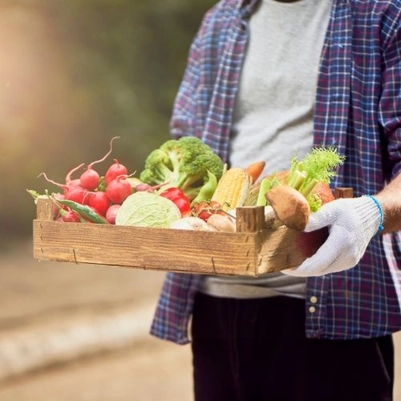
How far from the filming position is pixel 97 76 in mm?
8461

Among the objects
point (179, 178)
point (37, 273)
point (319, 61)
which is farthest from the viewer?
point (37, 273)

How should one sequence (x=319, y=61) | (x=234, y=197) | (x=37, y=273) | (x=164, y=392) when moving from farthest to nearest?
(x=37, y=273) < (x=164, y=392) < (x=319, y=61) < (x=234, y=197)

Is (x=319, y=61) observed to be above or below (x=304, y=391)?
above

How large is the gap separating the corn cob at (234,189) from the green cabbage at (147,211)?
0.12 metres

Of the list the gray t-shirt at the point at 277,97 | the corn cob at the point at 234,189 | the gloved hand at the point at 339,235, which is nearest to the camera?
the gloved hand at the point at 339,235

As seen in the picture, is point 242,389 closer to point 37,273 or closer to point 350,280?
point 350,280

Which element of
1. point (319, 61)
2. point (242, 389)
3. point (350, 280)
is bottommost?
point (242, 389)

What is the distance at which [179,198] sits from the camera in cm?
237

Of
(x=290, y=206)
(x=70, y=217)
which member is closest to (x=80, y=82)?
(x=70, y=217)

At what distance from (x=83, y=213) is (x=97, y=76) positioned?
6240 millimetres

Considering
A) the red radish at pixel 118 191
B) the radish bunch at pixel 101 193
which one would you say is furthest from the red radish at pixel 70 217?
the red radish at pixel 118 191

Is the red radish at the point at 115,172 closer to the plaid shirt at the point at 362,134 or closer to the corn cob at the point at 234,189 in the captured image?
the corn cob at the point at 234,189

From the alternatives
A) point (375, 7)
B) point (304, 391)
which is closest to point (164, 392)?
point (304, 391)

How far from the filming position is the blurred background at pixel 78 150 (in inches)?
258
